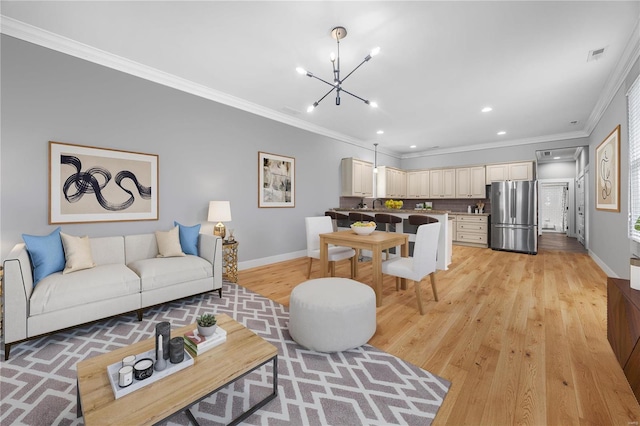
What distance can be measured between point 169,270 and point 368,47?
314cm

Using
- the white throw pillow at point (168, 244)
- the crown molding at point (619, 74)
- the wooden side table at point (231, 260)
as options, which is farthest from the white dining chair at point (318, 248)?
the crown molding at point (619, 74)

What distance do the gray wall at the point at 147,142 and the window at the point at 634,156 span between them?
449 cm

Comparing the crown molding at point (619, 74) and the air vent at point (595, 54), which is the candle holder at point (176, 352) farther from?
the air vent at point (595, 54)

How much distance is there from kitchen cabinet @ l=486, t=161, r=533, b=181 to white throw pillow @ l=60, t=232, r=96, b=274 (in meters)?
8.06

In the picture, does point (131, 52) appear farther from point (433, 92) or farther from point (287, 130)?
point (433, 92)

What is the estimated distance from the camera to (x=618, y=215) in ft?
11.2

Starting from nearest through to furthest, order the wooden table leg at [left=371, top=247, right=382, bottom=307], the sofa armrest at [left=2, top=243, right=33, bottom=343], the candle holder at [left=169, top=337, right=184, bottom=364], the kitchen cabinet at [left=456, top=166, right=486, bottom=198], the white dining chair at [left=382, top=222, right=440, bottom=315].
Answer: the candle holder at [left=169, top=337, right=184, bottom=364] → the sofa armrest at [left=2, top=243, right=33, bottom=343] → the white dining chair at [left=382, top=222, right=440, bottom=315] → the wooden table leg at [left=371, top=247, right=382, bottom=307] → the kitchen cabinet at [left=456, top=166, right=486, bottom=198]

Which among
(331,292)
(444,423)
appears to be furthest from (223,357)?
(444,423)

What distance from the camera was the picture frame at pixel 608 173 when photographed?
338 cm

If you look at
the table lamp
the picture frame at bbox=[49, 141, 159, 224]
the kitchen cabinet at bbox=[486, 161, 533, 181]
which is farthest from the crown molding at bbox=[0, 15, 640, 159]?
the table lamp

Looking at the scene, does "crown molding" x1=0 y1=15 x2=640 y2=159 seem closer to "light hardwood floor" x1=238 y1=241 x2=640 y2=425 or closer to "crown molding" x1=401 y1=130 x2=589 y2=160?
"crown molding" x1=401 y1=130 x2=589 y2=160

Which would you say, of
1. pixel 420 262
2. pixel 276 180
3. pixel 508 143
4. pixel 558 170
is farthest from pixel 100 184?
pixel 558 170

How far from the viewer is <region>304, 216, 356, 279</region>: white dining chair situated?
3.62 metres

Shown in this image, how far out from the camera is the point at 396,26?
2402mm
